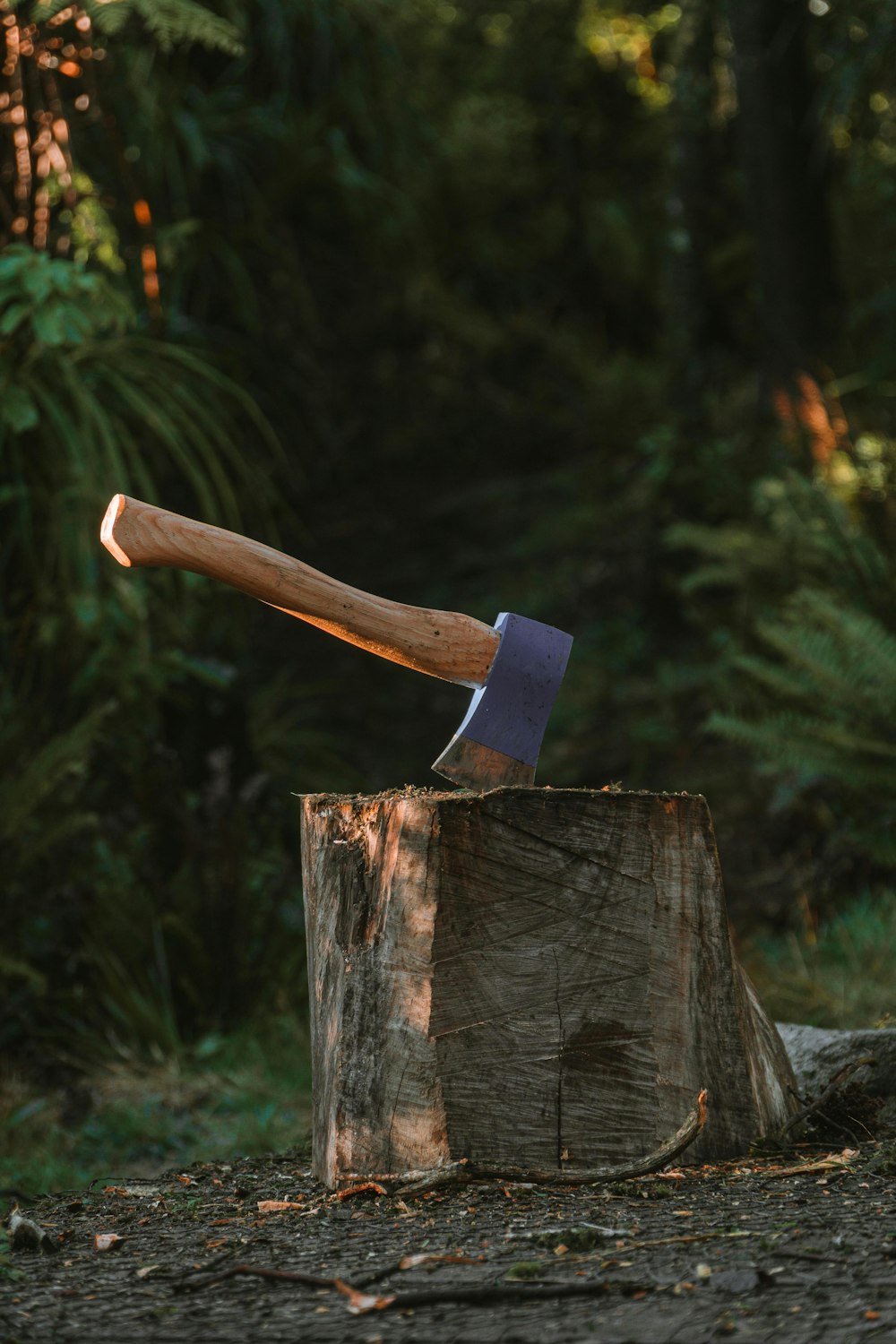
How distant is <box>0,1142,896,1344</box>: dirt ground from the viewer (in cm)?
141

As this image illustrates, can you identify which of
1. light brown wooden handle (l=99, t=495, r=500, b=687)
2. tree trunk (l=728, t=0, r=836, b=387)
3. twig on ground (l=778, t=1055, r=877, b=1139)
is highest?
tree trunk (l=728, t=0, r=836, b=387)

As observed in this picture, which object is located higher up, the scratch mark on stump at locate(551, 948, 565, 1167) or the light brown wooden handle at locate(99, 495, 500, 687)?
the light brown wooden handle at locate(99, 495, 500, 687)

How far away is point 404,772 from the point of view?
251 inches

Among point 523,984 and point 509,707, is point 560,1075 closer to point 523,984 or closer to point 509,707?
point 523,984

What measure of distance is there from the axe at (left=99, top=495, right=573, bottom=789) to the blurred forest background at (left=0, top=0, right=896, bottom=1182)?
1404mm

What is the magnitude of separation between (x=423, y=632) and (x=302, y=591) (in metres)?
0.22

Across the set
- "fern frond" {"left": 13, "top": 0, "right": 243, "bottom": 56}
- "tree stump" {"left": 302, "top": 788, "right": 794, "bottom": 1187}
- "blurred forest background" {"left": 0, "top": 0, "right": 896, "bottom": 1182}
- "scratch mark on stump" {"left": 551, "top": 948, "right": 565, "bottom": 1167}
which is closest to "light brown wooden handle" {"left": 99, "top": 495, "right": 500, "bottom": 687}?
"tree stump" {"left": 302, "top": 788, "right": 794, "bottom": 1187}

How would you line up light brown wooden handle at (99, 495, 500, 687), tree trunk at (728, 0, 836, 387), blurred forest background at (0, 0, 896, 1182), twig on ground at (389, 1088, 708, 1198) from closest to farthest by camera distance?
twig on ground at (389, 1088, 708, 1198)
light brown wooden handle at (99, 495, 500, 687)
blurred forest background at (0, 0, 896, 1182)
tree trunk at (728, 0, 836, 387)

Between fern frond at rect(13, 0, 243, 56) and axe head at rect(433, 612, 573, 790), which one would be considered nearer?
axe head at rect(433, 612, 573, 790)

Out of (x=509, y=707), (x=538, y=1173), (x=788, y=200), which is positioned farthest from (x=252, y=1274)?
(x=788, y=200)

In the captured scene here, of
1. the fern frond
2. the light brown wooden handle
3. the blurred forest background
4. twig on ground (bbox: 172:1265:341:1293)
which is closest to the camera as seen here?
twig on ground (bbox: 172:1265:341:1293)

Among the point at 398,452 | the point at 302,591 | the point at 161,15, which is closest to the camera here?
the point at 302,591

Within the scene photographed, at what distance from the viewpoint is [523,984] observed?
2.03 metres

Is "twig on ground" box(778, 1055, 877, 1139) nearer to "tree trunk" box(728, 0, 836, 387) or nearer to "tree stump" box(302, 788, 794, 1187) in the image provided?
"tree stump" box(302, 788, 794, 1187)
